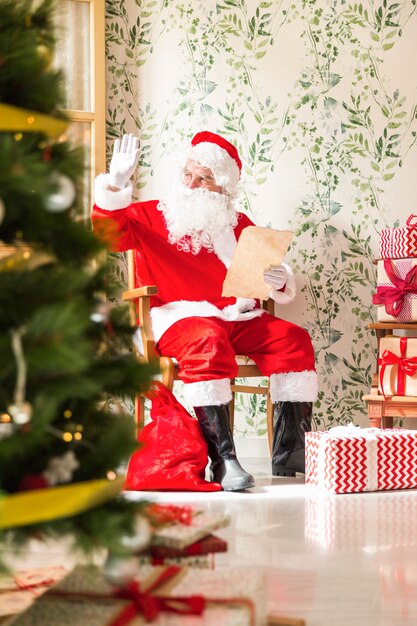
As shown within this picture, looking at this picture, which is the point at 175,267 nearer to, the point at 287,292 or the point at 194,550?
the point at 287,292

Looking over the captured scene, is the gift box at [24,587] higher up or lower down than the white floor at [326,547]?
higher up

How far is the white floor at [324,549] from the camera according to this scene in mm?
1643

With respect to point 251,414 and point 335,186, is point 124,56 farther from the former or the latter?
point 251,414

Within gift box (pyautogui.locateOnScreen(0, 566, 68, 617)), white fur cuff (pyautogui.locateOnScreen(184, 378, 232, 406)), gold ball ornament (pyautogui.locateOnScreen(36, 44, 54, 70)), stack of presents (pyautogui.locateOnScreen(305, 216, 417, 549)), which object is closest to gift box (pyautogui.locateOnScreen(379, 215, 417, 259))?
stack of presents (pyautogui.locateOnScreen(305, 216, 417, 549))

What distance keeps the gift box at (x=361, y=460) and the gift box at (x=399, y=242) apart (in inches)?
33.7

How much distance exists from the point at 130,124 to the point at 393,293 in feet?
4.57

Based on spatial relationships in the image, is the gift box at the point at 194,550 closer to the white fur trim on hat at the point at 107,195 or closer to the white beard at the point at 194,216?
the white fur trim on hat at the point at 107,195

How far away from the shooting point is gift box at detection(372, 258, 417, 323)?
3662mm

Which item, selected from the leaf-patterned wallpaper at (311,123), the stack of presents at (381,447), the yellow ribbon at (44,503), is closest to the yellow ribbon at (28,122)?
the yellow ribbon at (44,503)

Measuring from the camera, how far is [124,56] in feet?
12.8

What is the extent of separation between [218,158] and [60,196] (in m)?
2.49

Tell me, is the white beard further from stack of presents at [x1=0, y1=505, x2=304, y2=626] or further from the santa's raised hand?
stack of presents at [x1=0, y1=505, x2=304, y2=626]

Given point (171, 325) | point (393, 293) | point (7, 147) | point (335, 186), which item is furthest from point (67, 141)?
point (335, 186)

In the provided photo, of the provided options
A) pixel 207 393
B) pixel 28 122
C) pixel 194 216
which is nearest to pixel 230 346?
pixel 207 393
